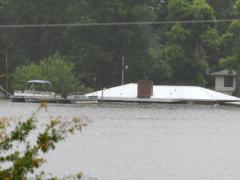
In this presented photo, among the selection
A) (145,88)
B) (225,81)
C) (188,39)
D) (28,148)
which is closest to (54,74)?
(145,88)

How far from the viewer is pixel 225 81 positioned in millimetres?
92688

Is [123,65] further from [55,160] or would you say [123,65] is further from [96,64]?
[55,160]

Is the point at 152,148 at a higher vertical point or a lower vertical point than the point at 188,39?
lower

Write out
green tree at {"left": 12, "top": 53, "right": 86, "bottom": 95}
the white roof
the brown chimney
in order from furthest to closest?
green tree at {"left": 12, "top": 53, "right": 86, "bottom": 95} < the brown chimney < the white roof

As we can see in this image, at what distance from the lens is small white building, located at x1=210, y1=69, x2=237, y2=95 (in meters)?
90.8

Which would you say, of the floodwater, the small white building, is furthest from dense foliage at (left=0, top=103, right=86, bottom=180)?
the small white building

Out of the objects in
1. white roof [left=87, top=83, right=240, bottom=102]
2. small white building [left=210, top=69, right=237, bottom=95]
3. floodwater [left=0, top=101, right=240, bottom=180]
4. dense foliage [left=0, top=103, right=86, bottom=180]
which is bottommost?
floodwater [left=0, top=101, right=240, bottom=180]

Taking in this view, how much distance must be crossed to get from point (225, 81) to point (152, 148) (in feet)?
179

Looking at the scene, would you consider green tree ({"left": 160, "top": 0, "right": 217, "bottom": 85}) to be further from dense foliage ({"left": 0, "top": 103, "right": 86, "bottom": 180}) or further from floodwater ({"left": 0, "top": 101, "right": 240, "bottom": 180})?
dense foliage ({"left": 0, "top": 103, "right": 86, "bottom": 180})

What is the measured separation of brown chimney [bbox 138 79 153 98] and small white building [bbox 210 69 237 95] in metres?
9.22

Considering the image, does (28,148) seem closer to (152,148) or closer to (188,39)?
(152,148)

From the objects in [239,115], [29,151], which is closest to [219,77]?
[239,115]

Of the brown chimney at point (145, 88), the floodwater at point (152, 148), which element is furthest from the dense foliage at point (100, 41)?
the floodwater at point (152, 148)

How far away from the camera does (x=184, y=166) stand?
32000mm
